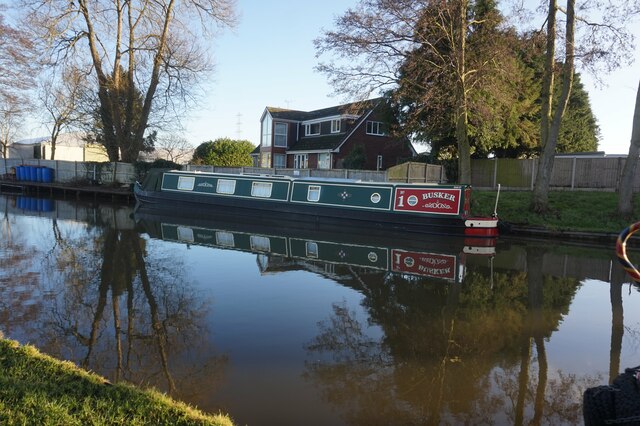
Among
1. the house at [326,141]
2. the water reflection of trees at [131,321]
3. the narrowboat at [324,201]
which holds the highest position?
the house at [326,141]

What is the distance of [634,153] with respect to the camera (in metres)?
14.9

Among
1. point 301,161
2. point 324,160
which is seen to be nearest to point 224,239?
point 324,160

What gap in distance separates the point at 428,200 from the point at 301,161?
67.2 ft

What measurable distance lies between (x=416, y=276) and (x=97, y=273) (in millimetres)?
5663

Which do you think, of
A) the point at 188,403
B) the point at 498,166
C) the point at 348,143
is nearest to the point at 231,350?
the point at 188,403

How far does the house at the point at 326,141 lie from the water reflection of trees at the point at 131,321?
19.1m

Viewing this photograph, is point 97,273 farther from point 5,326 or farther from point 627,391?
point 627,391

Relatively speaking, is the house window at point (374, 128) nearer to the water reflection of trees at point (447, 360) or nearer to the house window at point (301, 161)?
the house window at point (301, 161)

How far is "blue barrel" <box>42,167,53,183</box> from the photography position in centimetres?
3000

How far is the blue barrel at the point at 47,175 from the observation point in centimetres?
3000

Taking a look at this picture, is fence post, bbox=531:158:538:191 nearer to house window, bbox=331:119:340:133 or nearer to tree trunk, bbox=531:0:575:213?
tree trunk, bbox=531:0:575:213

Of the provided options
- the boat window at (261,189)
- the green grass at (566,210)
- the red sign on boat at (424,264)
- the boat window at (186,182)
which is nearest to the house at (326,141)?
the green grass at (566,210)

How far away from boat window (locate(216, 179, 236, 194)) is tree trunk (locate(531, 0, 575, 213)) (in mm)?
11095

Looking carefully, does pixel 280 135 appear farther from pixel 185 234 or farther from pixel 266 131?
pixel 185 234
